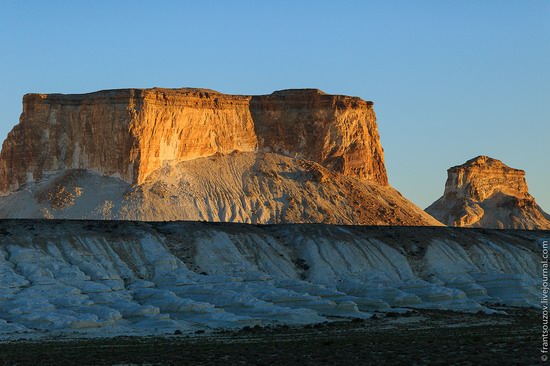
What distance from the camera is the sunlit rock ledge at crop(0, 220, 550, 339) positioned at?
60.8 metres

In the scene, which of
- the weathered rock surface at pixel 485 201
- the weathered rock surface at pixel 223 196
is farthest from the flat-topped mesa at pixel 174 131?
the weathered rock surface at pixel 485 201

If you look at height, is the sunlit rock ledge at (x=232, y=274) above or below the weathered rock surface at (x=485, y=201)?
below

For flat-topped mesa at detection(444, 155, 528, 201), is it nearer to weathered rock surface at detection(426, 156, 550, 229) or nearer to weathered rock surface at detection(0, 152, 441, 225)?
weathered rock surface at detection(426, 156, 550, 229)

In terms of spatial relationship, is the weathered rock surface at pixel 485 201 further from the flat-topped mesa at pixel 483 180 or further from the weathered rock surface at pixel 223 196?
the weathered rock surface at pixel 223 196

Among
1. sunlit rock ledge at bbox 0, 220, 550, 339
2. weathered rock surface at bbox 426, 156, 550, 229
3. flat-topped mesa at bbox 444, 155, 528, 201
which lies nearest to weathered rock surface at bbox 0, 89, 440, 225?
sunlit rock ledge at bbox 0, 220, 550, 339

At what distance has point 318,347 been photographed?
153ft

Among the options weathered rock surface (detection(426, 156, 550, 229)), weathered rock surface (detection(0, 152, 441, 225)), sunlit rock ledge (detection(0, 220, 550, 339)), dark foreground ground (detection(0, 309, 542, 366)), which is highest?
weathered rock surface (detection(426, 156, 550, 229))

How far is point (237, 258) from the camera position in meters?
78.7

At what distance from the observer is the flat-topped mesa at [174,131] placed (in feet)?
390

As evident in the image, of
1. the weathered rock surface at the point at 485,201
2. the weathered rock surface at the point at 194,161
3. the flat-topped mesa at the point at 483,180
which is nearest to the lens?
the weathered rock surface at the point at 194,161

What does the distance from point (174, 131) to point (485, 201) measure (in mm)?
60546

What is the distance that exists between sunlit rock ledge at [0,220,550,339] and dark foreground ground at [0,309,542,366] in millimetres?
4698

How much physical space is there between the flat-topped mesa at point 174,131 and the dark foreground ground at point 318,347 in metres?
61.2

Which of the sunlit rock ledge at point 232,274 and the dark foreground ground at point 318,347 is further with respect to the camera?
the sunlit rock ledge at point 232,274
